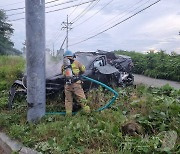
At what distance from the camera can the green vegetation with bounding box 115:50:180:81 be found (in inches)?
825

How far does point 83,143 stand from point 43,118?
82.9 inches

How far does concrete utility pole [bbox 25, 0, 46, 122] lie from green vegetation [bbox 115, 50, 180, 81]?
1534 centimetres

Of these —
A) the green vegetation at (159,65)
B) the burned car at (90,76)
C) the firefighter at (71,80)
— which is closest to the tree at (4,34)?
the green vegetation at (159,65)

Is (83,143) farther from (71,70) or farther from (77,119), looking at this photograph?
(71,70)

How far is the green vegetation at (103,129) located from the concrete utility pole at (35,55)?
1.13 ft

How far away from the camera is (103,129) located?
513cm

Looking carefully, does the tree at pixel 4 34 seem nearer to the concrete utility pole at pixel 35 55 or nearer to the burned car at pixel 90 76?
the burned car at pixel 90 76

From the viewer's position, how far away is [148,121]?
17.0ft

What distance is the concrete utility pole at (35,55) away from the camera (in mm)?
6527

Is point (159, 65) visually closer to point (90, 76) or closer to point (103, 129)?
point (90, 76)

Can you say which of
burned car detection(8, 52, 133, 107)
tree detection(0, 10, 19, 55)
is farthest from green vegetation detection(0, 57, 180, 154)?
tree detection(0, 10, 19, 55)

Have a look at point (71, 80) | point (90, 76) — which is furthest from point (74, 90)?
point (90, 76)

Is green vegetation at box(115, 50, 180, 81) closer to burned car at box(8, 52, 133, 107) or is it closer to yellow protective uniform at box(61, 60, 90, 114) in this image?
burned car at box(8, 52, 133, 107)

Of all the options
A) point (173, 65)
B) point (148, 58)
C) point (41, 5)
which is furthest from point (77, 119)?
point (148, 58)
